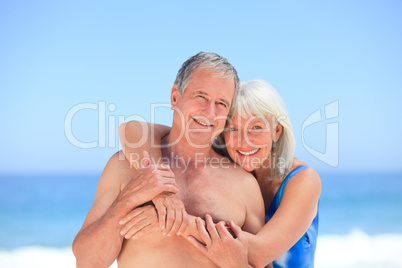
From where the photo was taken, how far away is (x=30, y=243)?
37.1ft

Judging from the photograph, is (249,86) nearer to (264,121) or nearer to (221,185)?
(264,121)

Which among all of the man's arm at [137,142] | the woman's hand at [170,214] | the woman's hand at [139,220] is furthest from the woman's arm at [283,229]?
the man's arm at [137,142]

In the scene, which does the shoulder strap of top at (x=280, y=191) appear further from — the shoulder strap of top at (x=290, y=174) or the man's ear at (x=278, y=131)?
the man's ear at (x=278, y=131)

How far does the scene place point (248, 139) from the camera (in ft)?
8.77

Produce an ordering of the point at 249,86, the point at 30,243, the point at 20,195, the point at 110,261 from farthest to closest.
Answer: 1. the point at 20,195
2. the point at 30,243
3. the point at 249,86
4. the point at 110,261

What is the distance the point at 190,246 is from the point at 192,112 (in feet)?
2.54

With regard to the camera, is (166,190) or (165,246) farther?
(165,246)

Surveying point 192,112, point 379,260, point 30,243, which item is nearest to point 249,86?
point 192,112

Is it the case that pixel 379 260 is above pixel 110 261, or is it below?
below

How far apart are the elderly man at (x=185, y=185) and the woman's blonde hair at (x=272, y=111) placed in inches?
4.1

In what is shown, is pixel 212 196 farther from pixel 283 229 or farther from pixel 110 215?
pixel 110 215

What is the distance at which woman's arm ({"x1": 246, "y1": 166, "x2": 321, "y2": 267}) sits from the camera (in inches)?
90.8

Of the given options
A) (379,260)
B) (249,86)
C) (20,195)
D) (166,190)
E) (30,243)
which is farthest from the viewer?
(20,195)

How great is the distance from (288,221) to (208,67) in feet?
3.40
